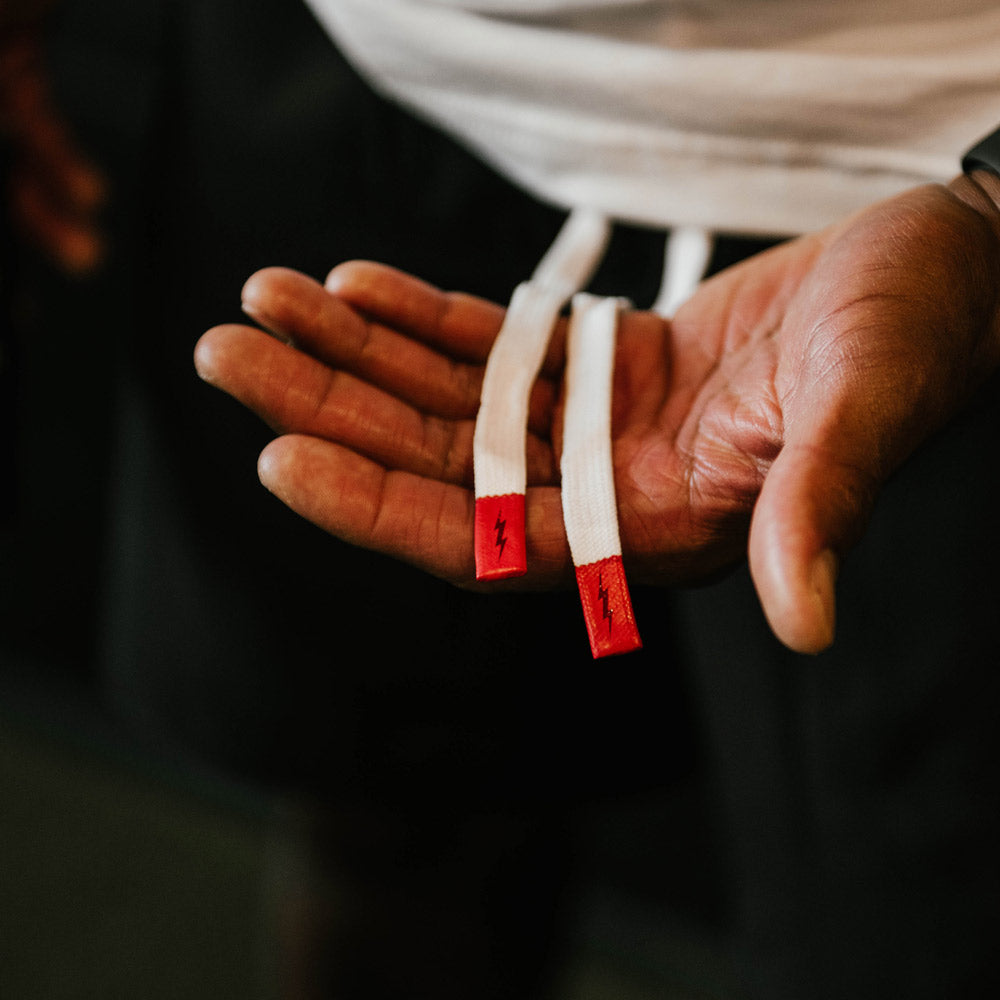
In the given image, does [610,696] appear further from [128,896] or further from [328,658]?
[128,896]

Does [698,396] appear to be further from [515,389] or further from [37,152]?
[37,152]

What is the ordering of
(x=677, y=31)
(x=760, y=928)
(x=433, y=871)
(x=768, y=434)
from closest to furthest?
(x=768, y=434), (x=677, y=31), (x=760, y=928), (x=433, y=871)

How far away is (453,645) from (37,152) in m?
0.59

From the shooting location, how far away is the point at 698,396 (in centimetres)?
55

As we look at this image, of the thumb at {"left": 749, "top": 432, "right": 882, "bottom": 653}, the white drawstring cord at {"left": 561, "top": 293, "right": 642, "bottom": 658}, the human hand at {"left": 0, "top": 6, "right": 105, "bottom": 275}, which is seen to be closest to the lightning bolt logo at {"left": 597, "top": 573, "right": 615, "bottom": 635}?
the white drawstring cord at {"left": 561, "top": 293, "right": 642, "bottom": 658}

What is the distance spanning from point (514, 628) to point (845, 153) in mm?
407

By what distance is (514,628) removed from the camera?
748 mm

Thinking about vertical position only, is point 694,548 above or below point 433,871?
above

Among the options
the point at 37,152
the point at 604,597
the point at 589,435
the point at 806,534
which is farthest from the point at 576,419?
the point at 37,152

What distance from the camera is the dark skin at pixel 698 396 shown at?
0.39 meters

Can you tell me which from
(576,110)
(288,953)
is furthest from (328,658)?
(576,110)

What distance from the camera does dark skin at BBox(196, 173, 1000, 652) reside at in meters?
0.39

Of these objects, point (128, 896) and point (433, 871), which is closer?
point (433, 871)

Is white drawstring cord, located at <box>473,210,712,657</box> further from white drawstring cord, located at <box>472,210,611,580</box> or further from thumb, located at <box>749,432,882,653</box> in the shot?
thumb, located at <box>749,432,882,653</box>
